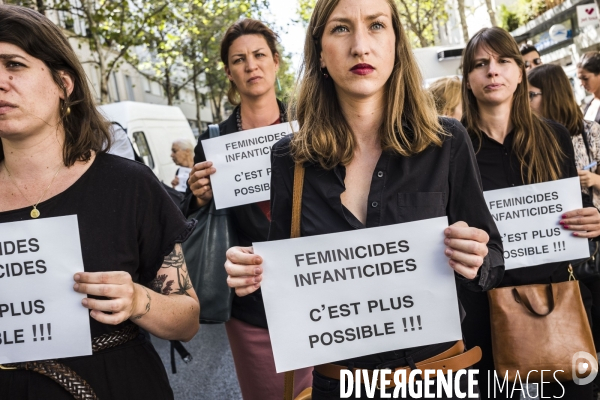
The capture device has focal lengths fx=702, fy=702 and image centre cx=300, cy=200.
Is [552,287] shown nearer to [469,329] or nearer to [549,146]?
[469,329]

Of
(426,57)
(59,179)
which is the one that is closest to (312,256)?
(59,179)

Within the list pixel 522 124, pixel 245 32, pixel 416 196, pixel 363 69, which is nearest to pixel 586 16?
pixel 245 32

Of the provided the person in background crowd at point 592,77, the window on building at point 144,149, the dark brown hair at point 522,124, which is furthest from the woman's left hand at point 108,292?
the window on building at point 144,149

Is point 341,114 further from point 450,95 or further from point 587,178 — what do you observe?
point 450,95

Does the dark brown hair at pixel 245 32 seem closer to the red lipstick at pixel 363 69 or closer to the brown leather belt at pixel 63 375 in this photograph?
the red lipstick at pixel 363 69

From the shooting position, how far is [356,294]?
2.19 meters

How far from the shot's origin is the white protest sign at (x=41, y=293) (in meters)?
2.10

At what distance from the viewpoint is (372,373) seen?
2.14 meters

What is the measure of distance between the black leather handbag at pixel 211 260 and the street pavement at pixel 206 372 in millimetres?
2138

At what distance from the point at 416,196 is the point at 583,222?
147 cm

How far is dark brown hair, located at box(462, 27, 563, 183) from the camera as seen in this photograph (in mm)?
3326

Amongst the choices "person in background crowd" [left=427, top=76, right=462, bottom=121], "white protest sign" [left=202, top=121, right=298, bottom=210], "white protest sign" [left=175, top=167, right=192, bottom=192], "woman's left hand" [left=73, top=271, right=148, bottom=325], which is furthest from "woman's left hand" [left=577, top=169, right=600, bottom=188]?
"white protest sign" [left=175, top=167, right=192, bottom=192]

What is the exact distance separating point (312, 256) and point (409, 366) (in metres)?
0.45

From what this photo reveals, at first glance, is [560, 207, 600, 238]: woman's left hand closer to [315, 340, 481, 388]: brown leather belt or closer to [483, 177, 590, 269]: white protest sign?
[483, 177, 590, 269]: white protest sign
